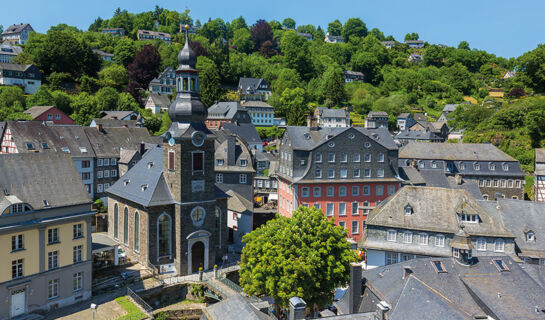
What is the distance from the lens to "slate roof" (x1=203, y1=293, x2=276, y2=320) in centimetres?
1930

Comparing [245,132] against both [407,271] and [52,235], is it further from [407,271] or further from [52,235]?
[407,271]

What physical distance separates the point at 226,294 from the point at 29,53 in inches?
4036

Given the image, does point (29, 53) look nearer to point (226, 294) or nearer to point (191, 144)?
point (191, 144)

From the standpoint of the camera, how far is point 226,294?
33.0 meters

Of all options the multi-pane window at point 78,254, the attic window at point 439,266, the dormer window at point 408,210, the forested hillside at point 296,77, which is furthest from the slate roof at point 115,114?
the attic window at point 439,266

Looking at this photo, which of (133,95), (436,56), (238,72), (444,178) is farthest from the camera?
(436,56)

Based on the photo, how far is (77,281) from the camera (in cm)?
3114

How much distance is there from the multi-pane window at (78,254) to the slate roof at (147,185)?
6.20m

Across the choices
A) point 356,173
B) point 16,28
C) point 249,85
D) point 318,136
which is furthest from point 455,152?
point 16,28

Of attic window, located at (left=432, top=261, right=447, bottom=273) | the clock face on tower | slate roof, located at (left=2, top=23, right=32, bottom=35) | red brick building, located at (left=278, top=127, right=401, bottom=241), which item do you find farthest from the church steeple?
slate roof, located at (left=2, top=23, right=32, bottom=35)

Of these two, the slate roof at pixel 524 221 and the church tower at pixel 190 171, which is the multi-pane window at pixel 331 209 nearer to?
the church tower at pixel 190 171

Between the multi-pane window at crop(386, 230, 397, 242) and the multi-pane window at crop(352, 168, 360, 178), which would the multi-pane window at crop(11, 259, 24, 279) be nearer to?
the multi-pane window at crop(386, 230, 397, 242)

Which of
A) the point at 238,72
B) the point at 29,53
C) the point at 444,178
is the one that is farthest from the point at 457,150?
the point at 29,53

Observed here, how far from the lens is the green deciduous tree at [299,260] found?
91.3ft
